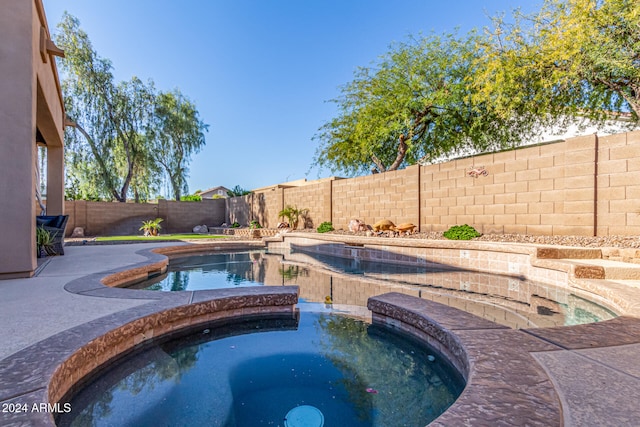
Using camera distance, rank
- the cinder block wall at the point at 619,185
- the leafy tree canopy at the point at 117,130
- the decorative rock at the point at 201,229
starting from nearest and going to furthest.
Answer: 1. the cinder block wall at the point at 619,185
2. the leafy tree canopy at the point at 117,130
3. the decorative rock at the point at 201,229

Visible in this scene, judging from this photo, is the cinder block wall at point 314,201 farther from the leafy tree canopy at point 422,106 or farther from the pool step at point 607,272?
the pool step at point 607,272

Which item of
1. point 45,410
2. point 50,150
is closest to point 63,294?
point 45,410

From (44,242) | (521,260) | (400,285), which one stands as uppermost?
(44,242)

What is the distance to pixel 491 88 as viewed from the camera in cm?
813

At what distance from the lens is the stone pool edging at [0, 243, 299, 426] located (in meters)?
1.15

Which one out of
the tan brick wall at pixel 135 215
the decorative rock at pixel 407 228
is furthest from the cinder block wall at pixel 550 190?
the tan brick wall at pixel 135 215

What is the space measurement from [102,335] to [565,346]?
265cm

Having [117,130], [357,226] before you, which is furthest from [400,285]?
[117,130]

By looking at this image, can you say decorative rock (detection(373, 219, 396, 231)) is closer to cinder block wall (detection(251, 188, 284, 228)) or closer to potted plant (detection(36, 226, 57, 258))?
cinder block wall (detection(251, 188, 284, 228))

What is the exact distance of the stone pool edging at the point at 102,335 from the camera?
1.15 metres

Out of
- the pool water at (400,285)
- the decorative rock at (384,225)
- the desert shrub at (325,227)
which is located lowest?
the pool water at (400,285)

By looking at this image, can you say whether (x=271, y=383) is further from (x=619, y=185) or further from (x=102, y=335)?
(x=619, y=185)

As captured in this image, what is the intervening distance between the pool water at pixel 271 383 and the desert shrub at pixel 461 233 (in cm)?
510

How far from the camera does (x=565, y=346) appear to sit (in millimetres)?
1553
